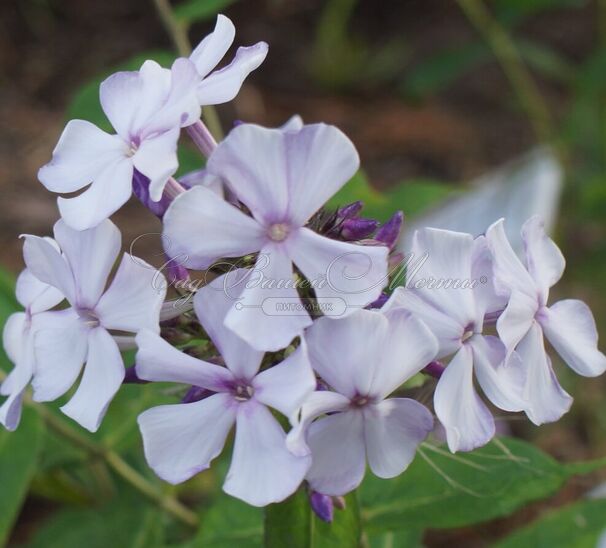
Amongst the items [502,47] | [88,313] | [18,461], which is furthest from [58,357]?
[502,47]

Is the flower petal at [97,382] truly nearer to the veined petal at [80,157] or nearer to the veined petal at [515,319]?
the veined petal at [80,157]

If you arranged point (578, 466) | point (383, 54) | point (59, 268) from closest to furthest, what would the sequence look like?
point (59, 268)
point (578, 466)
point (383, 54)

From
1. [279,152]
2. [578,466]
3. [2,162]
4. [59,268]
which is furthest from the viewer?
[2,162]

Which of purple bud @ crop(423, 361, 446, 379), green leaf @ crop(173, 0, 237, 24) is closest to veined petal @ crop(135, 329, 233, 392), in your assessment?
purple bud @ crop(423, 361, 446, 379)

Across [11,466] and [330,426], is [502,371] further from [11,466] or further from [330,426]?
[11,466]

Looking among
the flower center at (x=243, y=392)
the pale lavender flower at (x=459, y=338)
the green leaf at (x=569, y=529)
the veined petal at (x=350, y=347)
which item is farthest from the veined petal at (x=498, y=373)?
the green leaf at (x=569, y=529)

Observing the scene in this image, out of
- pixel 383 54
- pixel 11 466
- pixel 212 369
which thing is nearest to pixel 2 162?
pixel 383 54

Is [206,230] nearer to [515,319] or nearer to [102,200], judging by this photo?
[102,200]
